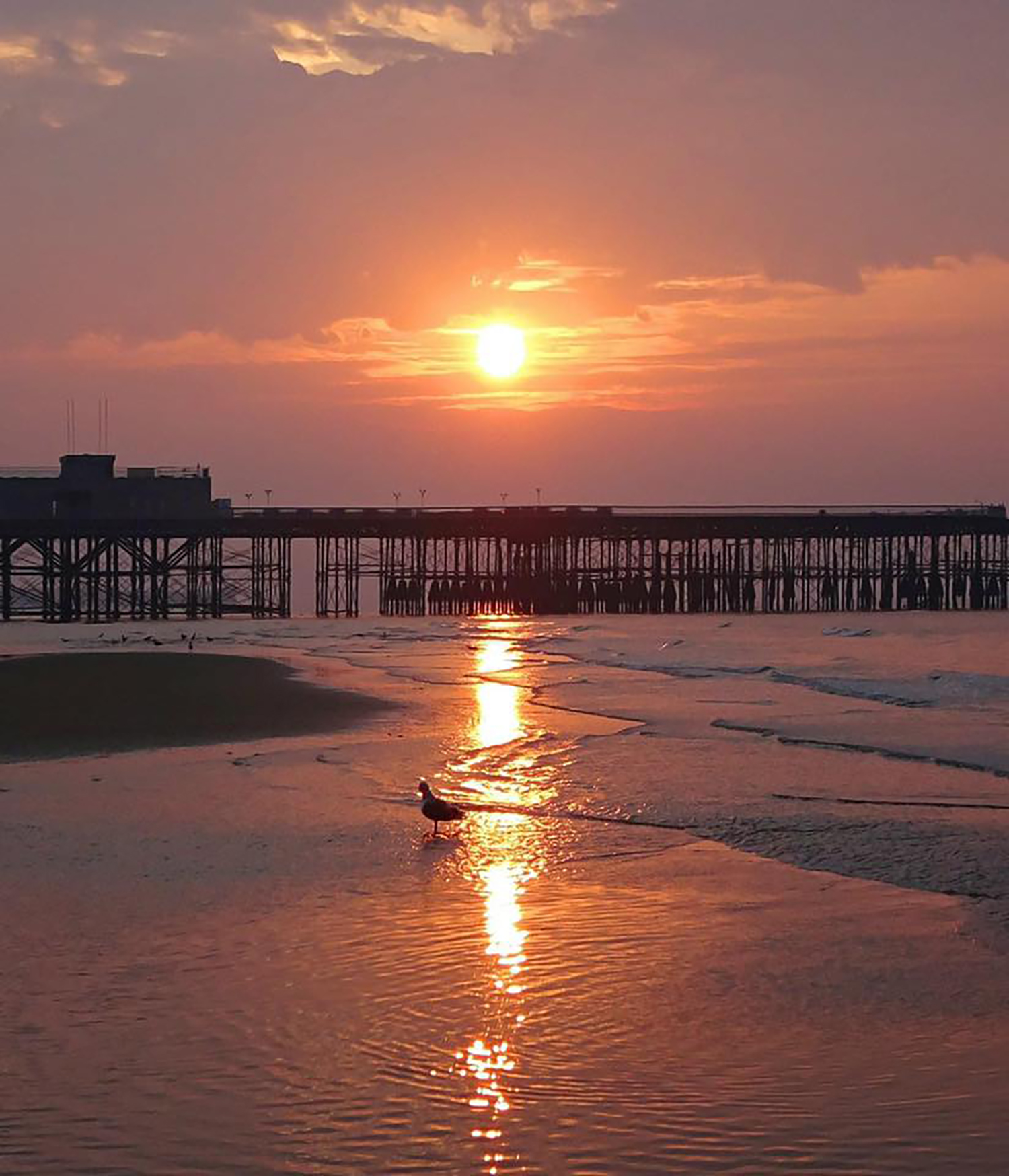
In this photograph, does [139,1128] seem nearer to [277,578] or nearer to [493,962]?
[493,962]

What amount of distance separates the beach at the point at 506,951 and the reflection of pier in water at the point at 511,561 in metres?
44.2

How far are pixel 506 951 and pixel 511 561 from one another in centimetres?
6210

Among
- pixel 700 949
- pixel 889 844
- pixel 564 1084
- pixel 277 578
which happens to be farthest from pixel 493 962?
pixel 277 578

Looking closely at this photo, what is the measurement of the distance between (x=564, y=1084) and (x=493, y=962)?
2.08 meters

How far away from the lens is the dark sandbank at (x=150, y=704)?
2161 cm

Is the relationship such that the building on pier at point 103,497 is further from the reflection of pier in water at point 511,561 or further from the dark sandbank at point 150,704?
the dark sandbank at point 150,704

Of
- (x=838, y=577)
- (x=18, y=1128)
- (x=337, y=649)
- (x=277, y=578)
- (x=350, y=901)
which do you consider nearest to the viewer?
(x=18, y=1128)

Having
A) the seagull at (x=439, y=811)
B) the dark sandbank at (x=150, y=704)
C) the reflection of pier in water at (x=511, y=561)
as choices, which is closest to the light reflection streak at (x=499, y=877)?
the seagull at (x=439, y=811)

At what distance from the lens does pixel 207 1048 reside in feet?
27.3

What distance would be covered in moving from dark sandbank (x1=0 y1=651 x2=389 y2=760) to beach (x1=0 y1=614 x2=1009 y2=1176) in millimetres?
284

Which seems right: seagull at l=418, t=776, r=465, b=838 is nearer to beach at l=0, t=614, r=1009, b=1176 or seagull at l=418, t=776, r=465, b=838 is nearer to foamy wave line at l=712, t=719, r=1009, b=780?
beach at l=0, t=614, r=1009, b=1176

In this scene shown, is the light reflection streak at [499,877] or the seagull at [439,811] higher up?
the seagull at [439,811]

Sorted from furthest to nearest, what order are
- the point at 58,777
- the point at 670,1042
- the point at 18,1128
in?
the point at 58,777 → the point at 670,1042 → the point at 18,1128

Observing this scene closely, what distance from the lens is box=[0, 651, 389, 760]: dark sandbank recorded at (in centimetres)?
2161
